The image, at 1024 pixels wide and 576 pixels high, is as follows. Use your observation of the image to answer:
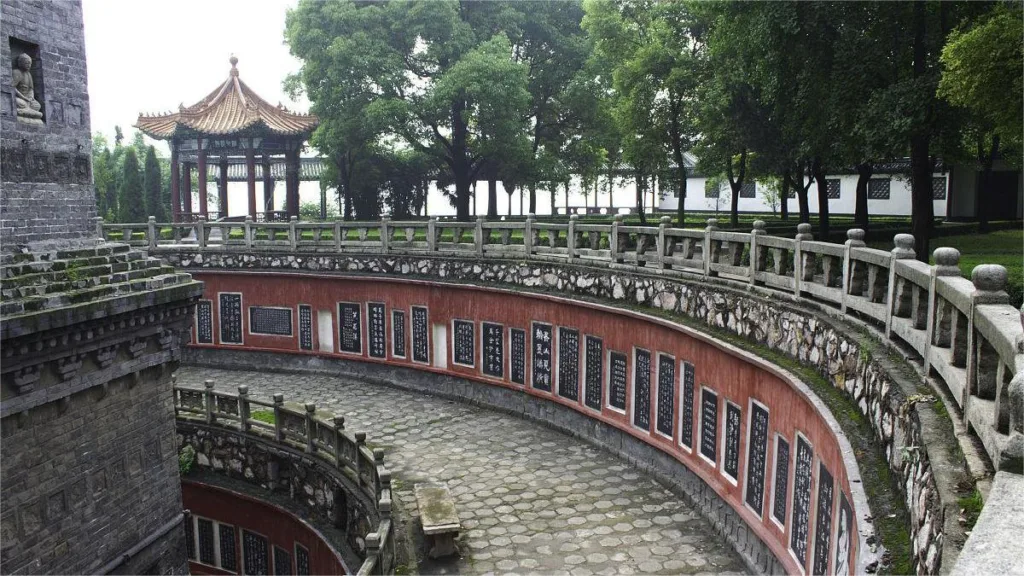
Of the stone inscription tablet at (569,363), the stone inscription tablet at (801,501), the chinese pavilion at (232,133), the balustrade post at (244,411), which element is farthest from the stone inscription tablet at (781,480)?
the chinese pavilion at (232,133)

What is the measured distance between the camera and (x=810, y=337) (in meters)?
8.58

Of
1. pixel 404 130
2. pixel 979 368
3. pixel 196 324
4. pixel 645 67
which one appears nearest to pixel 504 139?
pixel 404 130

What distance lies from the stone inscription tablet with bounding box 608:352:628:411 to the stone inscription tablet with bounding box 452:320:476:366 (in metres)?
4.39

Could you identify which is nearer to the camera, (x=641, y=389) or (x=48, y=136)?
(x=48, y=136)

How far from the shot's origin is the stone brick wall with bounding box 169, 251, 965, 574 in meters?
4.20

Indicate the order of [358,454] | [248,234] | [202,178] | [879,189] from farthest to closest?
[879,189] < [202,178] < [248,234] < [358,454]

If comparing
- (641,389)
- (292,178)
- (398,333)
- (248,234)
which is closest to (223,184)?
(292,178)

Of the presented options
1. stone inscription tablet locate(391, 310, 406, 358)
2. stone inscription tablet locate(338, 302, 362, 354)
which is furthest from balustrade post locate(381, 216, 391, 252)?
stone inscription tablet locate(338, 302, 362, 354)

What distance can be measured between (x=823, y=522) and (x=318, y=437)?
829cm

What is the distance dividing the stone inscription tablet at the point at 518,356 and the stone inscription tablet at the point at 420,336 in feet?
9.13

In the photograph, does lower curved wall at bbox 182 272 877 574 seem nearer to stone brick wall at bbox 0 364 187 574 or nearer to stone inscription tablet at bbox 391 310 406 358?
stone inscription tablet at bbox 391 310 406 358

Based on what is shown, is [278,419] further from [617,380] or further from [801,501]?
[801,501]

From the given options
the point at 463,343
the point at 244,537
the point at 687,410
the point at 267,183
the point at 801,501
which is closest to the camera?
the point at 801,501

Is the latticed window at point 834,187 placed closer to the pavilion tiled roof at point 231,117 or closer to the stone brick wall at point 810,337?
the pavilion tiled roof at point 231,117
